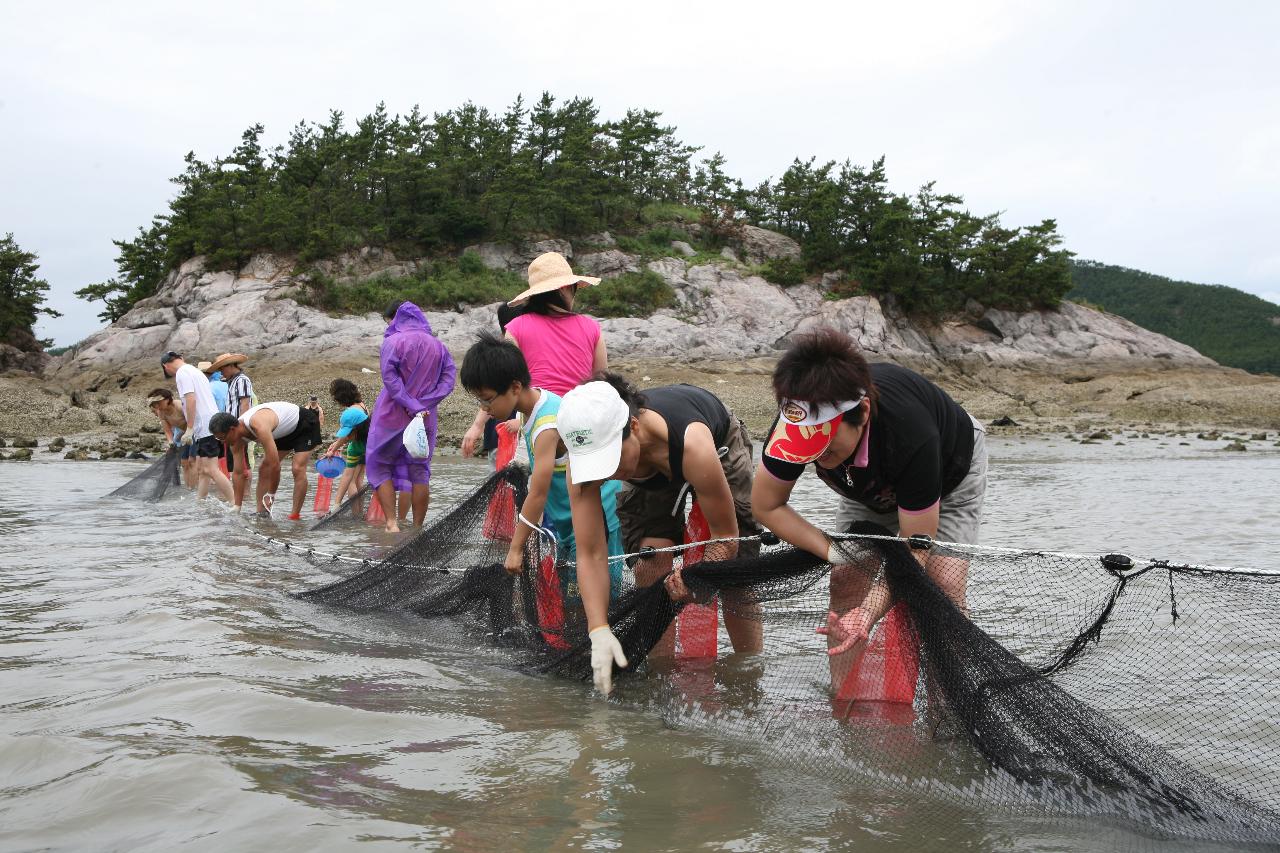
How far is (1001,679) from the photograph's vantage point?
279cm

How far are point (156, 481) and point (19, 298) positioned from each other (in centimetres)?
3068

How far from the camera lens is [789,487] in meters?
3.15

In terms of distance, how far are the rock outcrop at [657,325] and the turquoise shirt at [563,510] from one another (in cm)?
2307

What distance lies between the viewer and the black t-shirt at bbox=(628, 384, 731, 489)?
139 inches

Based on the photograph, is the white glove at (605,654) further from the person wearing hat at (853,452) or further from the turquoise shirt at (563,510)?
the person wearing hat at (853,452)

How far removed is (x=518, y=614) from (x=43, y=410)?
872 inches

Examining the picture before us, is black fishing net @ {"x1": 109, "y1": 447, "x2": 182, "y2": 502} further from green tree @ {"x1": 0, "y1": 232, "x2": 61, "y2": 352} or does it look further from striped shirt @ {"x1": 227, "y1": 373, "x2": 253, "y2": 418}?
green tree @ {"x1": 0, "y1": 232, "x2": 61, "y2": 352}

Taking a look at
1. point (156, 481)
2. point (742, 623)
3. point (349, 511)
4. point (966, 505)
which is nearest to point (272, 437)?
point (349, 511)

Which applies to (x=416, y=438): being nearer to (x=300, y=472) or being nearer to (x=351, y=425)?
(x=351, y=425)

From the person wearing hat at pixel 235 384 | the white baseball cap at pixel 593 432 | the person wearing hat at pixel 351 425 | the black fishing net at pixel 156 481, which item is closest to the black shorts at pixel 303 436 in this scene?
the person wearing hat at pixel 351 425

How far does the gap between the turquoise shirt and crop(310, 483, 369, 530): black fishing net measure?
3.77m

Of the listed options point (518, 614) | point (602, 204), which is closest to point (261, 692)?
point (518, 614)

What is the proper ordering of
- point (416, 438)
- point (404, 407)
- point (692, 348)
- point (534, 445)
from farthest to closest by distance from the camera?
1. point (692, 348)
2. point (404, 407)
3. point (416, 438)
4. point (534, 445)

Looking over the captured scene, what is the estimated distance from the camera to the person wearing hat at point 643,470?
10.7ft
